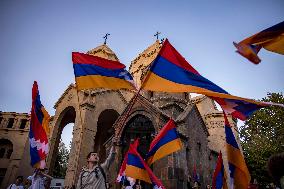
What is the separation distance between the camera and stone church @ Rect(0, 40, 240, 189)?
15695 mm

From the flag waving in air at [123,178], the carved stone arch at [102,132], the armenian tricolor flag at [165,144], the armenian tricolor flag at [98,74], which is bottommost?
the flag waving in air at [123,178]

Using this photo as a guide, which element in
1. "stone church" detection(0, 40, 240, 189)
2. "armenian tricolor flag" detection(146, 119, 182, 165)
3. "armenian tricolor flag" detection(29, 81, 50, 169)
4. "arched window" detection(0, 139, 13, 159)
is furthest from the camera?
"arched window" detection(0, 139, 13, 159)

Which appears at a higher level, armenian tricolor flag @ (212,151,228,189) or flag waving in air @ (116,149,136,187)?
flag waving in air @ (116,149,136,187)

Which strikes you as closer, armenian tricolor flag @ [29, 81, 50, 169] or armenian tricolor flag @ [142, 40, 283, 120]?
armenian tricolor flag @ [142, 40, 283, 120]

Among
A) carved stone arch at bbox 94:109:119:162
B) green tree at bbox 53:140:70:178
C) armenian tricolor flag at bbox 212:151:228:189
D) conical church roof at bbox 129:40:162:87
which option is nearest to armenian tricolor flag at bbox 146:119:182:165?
armenian tricolor flag at bbox 212:151:228:189

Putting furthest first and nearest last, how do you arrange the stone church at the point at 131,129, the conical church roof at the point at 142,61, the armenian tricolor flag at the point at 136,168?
the conical church roof at the point at 142,61, the stone church at the point at 131,129, the armenian tricolor flag at the point at 136,168

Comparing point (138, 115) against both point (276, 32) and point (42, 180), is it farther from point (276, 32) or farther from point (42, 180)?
point (276, 32)

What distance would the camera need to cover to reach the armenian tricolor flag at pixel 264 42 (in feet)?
15.3

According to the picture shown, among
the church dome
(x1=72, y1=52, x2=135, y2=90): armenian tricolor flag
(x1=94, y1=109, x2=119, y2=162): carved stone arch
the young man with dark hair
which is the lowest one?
the young man with dark hair

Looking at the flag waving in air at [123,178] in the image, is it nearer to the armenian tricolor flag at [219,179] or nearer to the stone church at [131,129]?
the stone church at [131,129]

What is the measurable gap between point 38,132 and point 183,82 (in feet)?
18.5

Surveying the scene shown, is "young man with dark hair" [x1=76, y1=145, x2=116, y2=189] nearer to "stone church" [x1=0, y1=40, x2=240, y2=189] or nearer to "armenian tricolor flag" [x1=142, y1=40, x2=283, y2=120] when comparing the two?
"armenian tricolor flag" [x1=142, y1=40, x2=283, y2=120]

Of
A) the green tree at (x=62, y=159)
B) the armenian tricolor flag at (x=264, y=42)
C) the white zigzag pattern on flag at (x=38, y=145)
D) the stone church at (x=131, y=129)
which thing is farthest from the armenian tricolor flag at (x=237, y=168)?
the green tree at (x=62, y=159)

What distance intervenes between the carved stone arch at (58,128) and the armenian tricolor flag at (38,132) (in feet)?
52.8
